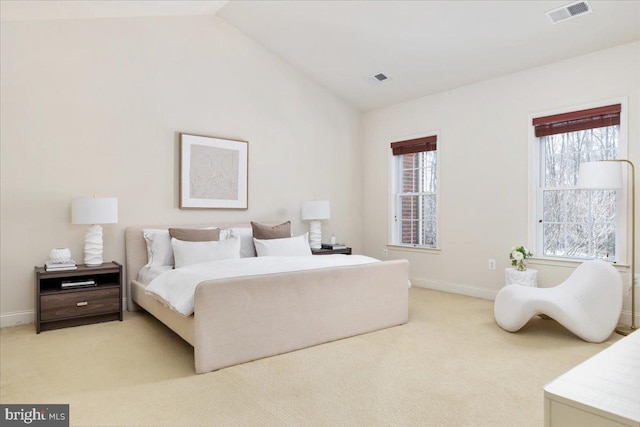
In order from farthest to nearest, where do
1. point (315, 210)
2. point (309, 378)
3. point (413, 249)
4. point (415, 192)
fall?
1. point (415, 192)
2. point (413, 249)
3. point (315, 210)
4. point (309, 378)

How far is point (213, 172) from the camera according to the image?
16.1 ft

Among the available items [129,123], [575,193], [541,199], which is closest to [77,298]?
[129,123]

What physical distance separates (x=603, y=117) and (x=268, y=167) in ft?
12.4

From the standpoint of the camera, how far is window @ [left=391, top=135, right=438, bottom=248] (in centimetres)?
559

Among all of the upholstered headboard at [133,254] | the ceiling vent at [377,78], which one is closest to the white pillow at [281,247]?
the upholstered headboard at [133,254]

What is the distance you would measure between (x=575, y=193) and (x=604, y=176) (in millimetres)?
692

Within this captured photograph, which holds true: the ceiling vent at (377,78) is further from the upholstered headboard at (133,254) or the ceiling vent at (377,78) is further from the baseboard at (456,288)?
the upholstered headboard at (133,254)

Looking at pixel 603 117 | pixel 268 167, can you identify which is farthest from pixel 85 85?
pixel 603 117

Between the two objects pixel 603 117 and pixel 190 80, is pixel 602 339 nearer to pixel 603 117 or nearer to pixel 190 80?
pixel 603 117

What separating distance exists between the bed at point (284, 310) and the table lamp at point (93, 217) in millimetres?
564

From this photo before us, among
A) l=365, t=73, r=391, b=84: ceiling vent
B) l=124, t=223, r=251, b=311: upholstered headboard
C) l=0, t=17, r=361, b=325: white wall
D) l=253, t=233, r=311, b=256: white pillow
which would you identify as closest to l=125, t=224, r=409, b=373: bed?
l=124, t=223, r=251, b=311: upholstered headboard

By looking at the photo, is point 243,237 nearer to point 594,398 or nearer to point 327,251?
point 327,251

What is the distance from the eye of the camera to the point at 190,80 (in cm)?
475

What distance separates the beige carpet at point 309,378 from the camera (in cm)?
209
